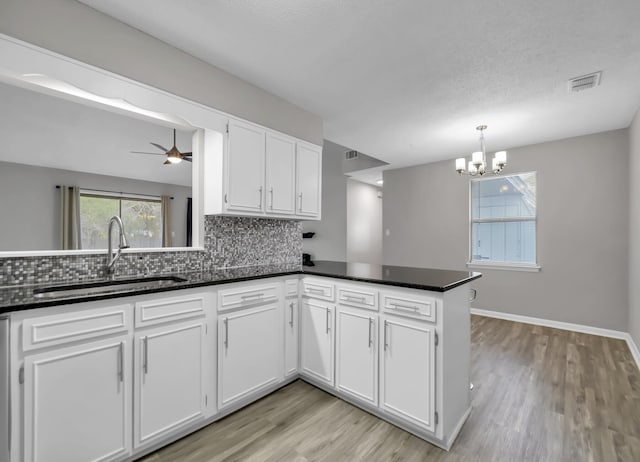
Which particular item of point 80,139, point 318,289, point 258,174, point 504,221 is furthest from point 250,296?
point 504,221

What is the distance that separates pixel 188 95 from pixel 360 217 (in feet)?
19.6

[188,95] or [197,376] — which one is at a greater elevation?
[188,95]

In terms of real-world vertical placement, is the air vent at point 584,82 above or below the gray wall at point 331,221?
above

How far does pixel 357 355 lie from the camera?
208cm

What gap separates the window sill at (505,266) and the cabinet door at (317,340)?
358 cm

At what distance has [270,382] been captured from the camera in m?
2.25

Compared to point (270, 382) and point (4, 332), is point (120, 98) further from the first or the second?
point (270, 382)

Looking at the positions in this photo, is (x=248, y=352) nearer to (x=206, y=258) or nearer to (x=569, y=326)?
(x=206, y=258)

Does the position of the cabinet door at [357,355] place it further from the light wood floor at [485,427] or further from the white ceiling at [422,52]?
the white ceiling at [422,52]

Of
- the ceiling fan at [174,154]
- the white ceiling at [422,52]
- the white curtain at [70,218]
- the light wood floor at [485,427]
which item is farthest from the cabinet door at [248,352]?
the white ceiling at [422,52]

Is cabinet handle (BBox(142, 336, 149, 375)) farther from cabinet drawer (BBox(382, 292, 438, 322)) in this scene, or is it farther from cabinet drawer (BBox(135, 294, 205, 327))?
cabinet drawer (BBox(382, 292, 438, 322))

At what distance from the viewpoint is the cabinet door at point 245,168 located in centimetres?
239

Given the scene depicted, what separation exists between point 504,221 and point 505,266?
2.32 feet

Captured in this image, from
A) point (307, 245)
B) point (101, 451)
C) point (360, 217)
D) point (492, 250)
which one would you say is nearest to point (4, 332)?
point (101, 451)
